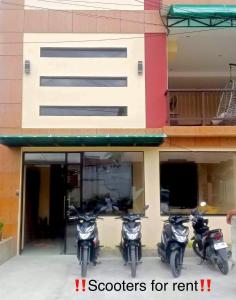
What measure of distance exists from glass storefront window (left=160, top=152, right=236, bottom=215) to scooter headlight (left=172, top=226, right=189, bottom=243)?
96.3 inches

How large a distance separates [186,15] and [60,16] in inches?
129

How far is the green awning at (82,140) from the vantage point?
8578 mm

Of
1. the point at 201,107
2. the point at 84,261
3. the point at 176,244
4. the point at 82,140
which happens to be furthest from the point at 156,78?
the point at 84,261

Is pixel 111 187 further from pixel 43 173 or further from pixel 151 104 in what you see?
pixel 43 173

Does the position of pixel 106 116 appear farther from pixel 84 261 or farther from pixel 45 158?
pixel 84 261

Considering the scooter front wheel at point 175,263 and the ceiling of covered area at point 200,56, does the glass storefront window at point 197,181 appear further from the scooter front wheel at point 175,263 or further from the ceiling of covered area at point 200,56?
the ceiling of covered area at point 200,56

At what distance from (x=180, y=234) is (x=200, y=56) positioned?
7203 millimetres

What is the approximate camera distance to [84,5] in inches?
406

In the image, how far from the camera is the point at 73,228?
9.58 meters

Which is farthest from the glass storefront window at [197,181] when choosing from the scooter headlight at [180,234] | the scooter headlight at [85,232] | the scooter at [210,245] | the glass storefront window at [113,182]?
the scooter headlight at [85,232]

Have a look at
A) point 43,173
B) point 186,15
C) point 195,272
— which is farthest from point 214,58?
point 195,272

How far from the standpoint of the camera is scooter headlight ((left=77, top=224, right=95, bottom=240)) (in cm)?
721

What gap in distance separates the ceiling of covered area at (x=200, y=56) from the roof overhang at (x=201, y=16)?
0.93 feet

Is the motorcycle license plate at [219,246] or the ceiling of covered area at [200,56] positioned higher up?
the ceiling of covered area at [200,56]
